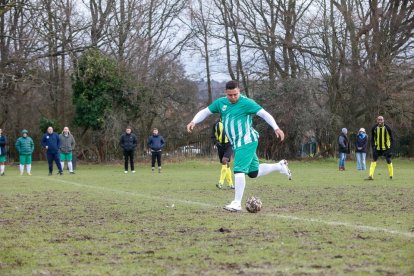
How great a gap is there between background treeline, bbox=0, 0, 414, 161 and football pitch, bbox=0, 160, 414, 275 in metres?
26.4

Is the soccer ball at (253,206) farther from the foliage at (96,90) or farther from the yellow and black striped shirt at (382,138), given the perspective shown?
the foliage at (96,90)

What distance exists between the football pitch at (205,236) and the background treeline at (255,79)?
86.8ft

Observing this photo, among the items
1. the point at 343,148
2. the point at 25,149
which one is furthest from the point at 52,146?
the point at 343,148

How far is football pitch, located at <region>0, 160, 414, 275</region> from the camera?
250 inches

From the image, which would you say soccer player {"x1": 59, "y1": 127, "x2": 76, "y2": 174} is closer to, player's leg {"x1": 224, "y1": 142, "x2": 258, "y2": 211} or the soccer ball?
player's leg {"x1": 224, "y1": 142, "x2": 258, "y2": 211}

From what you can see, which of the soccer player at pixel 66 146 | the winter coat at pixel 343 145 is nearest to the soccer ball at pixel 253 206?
the soccer player at pixel 66 146

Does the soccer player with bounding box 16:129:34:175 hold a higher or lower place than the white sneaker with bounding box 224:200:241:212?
higher

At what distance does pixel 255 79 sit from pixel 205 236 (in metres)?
40.3

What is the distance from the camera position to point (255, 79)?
1895 inches

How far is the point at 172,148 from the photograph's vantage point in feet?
138

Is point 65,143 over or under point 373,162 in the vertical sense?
over

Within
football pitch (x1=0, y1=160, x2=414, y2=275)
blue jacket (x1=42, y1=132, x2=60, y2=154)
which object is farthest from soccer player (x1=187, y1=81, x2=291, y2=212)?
blue jacket (x1=42, y1=132, x2=60, y2=154)

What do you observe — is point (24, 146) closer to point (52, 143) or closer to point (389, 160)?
point (52, 143)

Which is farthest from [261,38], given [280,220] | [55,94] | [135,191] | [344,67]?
[280,220]
